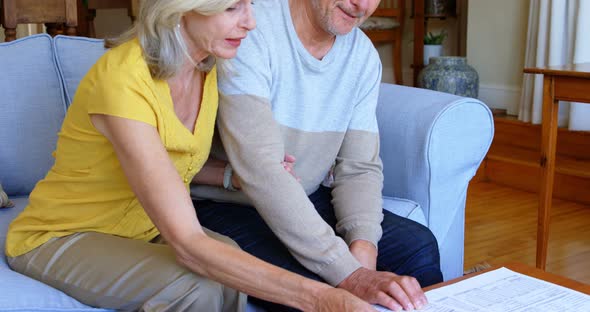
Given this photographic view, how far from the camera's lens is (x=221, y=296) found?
4.35 ft

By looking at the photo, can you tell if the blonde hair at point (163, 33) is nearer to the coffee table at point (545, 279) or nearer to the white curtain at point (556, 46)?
the coffee table at point (545, 279)

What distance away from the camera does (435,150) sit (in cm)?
186

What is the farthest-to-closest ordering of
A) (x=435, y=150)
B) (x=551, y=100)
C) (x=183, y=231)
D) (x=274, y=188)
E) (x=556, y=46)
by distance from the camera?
(x=556, y=46) < (x=551, y=100) < (x=435, y=150) < (x=274, y=188) < (x=183, y=231)

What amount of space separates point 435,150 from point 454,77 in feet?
7.96

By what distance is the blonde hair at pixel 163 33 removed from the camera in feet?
4.36

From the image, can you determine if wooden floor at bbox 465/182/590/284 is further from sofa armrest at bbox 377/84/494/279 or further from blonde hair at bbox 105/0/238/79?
blonde hair at bbox 105/0/238/79

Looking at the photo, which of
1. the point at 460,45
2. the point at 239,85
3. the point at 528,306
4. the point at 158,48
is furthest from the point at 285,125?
the point at 460,45

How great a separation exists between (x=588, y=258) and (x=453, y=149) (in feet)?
3.98

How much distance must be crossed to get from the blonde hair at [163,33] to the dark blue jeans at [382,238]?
1.20ft

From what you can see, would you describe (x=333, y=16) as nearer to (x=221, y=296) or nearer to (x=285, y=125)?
(x=285, y=125)

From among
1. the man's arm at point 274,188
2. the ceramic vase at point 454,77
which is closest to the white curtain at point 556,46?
the ceramic vase at point 454,77

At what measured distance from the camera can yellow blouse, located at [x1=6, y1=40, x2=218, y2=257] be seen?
1341 mm

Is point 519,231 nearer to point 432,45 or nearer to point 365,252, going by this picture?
point 365,252

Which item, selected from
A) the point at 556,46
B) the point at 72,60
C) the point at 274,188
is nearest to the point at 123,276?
the point at 274,188
